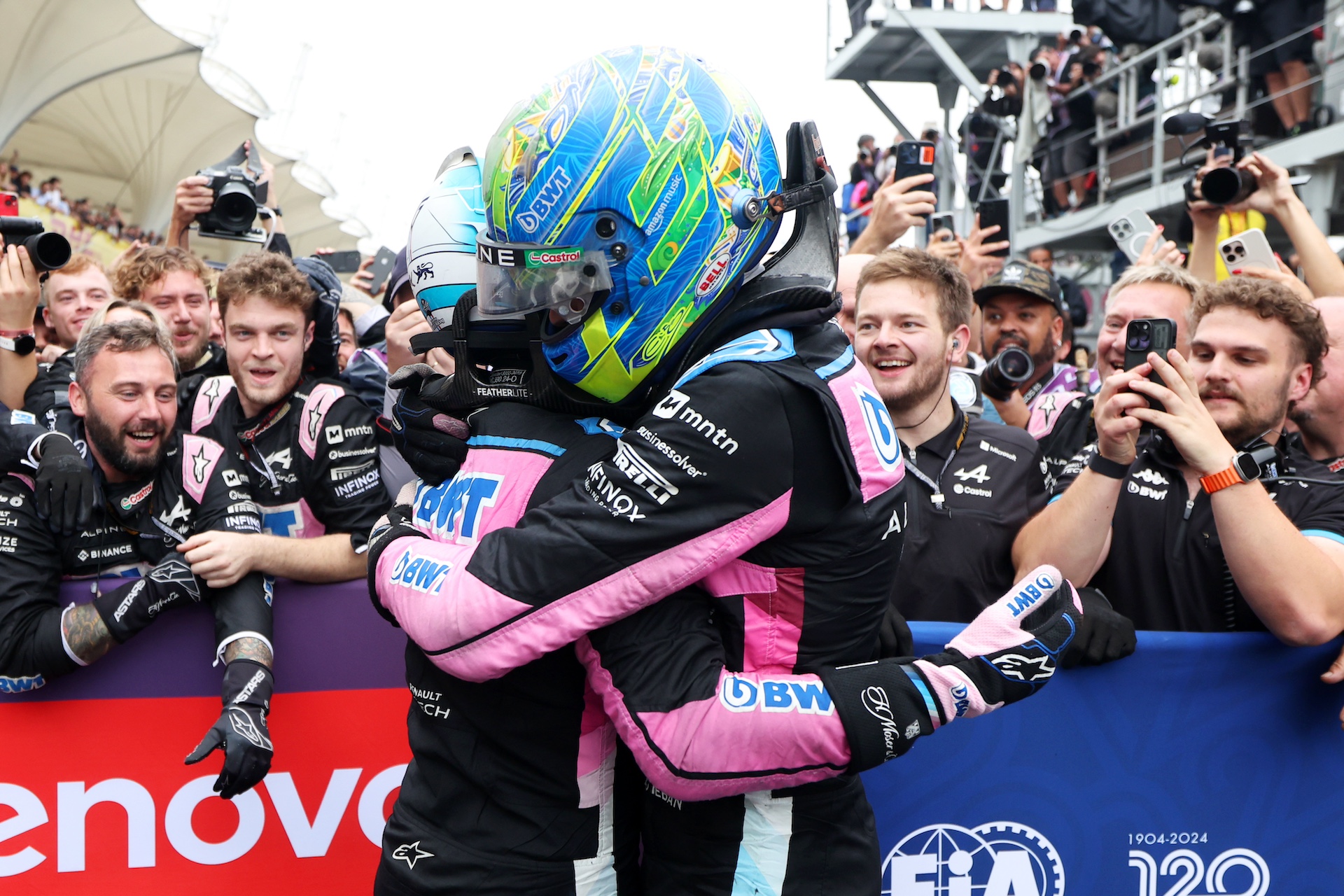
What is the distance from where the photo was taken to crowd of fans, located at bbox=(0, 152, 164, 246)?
23.9m

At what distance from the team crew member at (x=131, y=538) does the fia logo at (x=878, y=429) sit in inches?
72.1

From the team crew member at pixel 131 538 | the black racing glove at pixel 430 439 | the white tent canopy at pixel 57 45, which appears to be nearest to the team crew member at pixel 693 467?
the black racing glove at pixel 430 439

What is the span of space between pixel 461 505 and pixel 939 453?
203 cm

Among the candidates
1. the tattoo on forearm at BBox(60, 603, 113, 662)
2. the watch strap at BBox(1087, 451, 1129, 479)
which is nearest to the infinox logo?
the watch strap at BBox(1087, 451, 1129, 479)

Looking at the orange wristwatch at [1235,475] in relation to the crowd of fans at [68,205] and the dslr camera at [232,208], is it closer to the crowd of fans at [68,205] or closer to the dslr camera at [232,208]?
the dslr camera at [232,208]

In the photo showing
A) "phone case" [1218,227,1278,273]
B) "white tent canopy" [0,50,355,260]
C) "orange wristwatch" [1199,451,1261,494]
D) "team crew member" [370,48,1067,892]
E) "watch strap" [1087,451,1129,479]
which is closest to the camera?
"team crew member" [370,48,1067,892]

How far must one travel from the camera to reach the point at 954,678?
5.39ft

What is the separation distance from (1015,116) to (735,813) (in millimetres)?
12115

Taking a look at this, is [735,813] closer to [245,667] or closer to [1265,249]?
[245,667]

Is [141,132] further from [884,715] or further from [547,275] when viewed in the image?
[884,715]

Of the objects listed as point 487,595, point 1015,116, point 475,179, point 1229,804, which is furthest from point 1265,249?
point 1015,116

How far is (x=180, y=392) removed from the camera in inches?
153

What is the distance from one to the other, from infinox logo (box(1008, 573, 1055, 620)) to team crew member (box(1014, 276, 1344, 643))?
34.8 inches

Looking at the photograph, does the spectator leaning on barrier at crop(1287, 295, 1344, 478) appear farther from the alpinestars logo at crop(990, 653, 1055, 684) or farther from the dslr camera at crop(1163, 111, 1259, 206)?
the alpinestars logo at crop(990, 653, 1055, 684)
